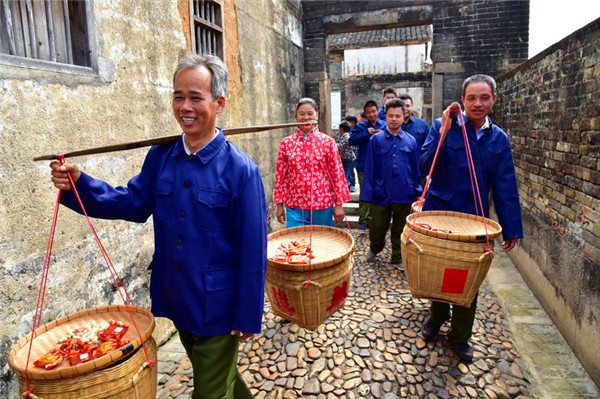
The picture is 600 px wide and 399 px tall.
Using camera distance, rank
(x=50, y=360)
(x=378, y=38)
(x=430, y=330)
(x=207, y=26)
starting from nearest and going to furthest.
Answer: (x=50, y=360) < (x=430, y=330) < (x=207, y=26) < (x=378, y=38)

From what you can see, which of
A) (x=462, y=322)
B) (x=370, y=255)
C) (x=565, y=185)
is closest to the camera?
(x=462, y=322)

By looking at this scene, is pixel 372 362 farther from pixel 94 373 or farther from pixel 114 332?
pixel 94 373

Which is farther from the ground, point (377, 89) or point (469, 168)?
point (377, 89)

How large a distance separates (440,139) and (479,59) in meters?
6.20

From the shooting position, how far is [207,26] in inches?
195

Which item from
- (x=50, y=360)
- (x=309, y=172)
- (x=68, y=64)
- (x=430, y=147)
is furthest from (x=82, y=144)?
(x=430, y=147)

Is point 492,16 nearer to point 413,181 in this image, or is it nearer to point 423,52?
point 413,181

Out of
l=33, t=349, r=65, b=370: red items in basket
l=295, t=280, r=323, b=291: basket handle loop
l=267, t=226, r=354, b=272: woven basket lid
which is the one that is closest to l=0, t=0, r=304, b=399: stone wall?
l=33, t=349, r=65, b=370: red items in basket

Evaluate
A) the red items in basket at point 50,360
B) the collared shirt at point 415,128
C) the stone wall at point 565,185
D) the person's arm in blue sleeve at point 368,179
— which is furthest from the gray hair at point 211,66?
the collared shirt at point 415,128

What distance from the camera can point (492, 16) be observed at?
809cm

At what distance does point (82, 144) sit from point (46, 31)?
834 millimetres

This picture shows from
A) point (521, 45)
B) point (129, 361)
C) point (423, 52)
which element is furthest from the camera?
point (423, 52)

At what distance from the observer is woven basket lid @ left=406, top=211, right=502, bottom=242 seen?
116 inches

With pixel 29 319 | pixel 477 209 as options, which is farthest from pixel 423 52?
pixel 29 319
